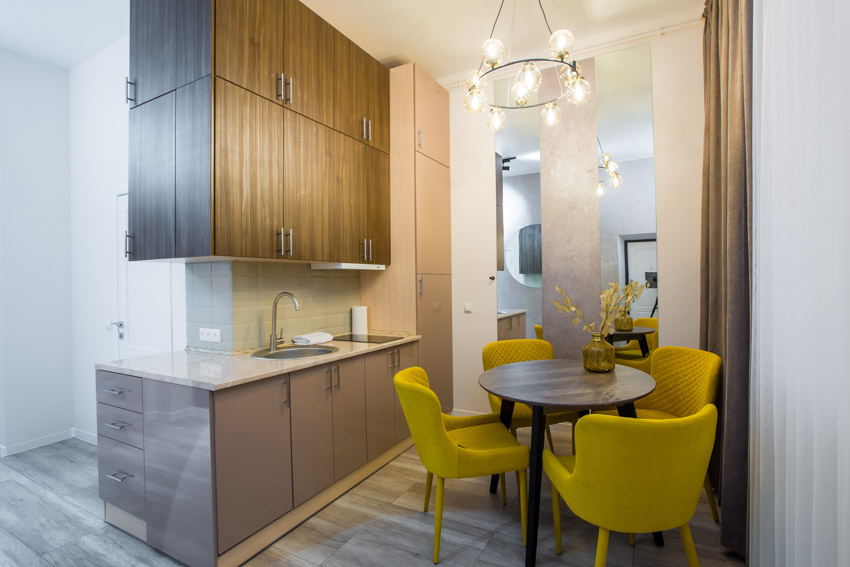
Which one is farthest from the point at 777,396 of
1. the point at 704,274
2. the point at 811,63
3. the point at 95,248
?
the point at 95,248

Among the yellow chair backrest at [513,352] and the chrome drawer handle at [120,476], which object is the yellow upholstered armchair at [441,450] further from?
the chrome drawer handle at [120,476]

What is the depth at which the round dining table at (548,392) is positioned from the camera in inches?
67.8

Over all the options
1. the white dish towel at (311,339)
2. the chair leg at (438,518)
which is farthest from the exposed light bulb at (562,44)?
the white dish towel at (311,339)

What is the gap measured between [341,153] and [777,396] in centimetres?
279

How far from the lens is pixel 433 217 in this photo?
12.0 feet

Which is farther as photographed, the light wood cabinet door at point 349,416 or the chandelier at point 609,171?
the chandelier at point 609,171

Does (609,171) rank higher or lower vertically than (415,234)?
higher

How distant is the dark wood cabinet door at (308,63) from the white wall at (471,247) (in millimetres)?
1436

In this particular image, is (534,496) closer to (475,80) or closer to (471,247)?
(475,80)

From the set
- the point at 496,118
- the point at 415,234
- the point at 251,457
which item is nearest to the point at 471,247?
the point at 415,234

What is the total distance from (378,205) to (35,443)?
11.4 ft

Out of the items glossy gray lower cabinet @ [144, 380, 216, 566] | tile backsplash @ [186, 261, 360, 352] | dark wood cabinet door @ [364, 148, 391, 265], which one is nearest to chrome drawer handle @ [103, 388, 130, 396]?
glossy gray lower cabinet @ [144, 380, 216, 566]

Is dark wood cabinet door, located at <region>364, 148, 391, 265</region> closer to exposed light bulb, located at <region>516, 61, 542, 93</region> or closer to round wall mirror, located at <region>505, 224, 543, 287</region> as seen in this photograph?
round wall mirror, located at <region>505, 224, 543, 287</region>

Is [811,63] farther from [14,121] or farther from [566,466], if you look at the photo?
[14,121]
